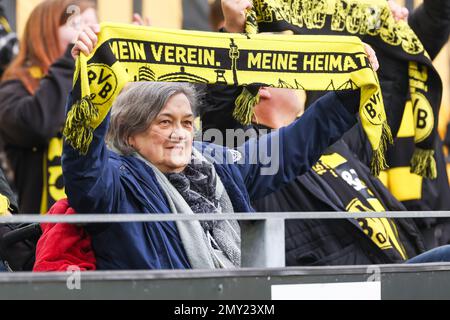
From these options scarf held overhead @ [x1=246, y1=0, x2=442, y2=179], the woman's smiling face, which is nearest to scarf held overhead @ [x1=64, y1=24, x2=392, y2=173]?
the woman's smiling face

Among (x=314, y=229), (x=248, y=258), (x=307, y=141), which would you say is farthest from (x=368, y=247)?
(x=248, y=258)

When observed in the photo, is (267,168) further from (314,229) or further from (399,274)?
(399,274)

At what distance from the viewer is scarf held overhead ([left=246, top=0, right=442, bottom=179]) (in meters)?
4.29

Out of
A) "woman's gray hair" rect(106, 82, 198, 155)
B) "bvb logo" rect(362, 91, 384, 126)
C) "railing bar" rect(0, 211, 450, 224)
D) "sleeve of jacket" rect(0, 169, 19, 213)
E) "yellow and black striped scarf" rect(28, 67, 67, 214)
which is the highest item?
"yellow and black striped scarf" rect(28, 67, 67, 214)

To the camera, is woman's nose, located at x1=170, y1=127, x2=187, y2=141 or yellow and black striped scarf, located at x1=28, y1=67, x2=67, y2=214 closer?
woman's nose, located at x1=170, y1=127, x2=187, y2=141

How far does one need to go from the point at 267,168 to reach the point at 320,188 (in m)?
0.54

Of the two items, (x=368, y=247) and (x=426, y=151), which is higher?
(x=426, y=151)

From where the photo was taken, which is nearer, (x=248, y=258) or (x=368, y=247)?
(x=248, y=258)

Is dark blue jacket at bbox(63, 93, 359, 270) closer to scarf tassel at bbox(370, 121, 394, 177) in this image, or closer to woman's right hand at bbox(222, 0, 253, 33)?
scarf tassel at bbox(370, 121, 394, 177)

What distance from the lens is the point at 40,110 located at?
16.8 feet

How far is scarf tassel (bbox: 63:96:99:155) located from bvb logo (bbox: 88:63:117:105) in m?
0.06

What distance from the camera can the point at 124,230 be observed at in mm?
3490

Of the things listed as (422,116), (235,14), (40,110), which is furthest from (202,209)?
(40,110)
